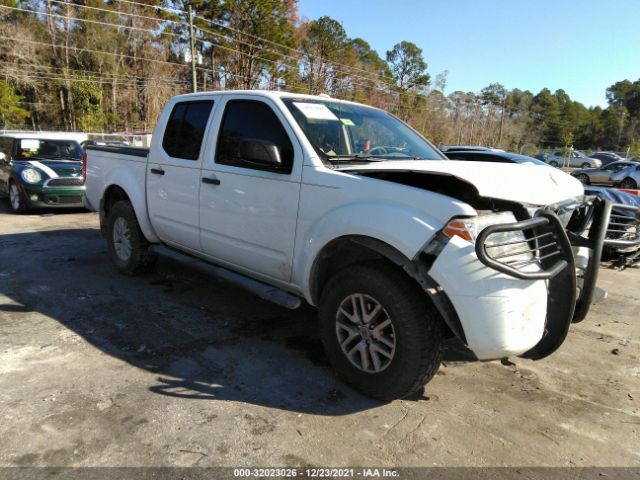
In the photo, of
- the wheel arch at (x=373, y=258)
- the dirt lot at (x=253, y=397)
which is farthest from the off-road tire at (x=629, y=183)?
the wheel arch at (x=373, y=258)

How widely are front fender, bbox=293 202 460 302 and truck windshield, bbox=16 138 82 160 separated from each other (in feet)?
30.7

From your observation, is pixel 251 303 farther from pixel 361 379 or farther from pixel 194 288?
pixel 361 379

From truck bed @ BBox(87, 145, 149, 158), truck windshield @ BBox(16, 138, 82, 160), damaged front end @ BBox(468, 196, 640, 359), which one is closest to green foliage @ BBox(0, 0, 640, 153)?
truck windshield @ BBox(16, 138, 82, 160)

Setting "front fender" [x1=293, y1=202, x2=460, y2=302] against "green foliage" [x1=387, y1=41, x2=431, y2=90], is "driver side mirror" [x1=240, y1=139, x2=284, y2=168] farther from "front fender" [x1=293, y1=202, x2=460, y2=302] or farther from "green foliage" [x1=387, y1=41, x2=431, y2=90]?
"green foliage" [x1=387, y1=41, x2=431, y2=90]

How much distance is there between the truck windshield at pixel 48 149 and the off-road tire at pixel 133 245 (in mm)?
6149

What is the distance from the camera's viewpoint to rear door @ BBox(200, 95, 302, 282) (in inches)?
136

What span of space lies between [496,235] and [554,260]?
1.43 ft

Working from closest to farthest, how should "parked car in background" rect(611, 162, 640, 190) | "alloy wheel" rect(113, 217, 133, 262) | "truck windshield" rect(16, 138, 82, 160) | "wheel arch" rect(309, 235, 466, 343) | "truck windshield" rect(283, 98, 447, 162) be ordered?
1. "wheel arch" rect(309, 235, 466, 343)
2. "truck windshield" rect(283, 98, 447, 162)
3. "alloy wheel" rect(113, 217, 133, 262)
4. "truck windshield" rect(16, 138, 82, 160)
5. "parked car in background" rect(611, 162, 640, 190)

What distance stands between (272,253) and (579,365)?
2.60m

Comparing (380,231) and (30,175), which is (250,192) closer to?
(380,231)

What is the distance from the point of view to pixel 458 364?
3.62 metres

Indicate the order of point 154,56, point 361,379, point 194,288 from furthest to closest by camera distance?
point 154,56 < point 194,288 < point 361,379

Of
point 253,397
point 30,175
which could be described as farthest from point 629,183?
point 253,397

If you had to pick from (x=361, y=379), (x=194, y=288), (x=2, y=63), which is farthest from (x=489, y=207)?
(x=2, y=63)
